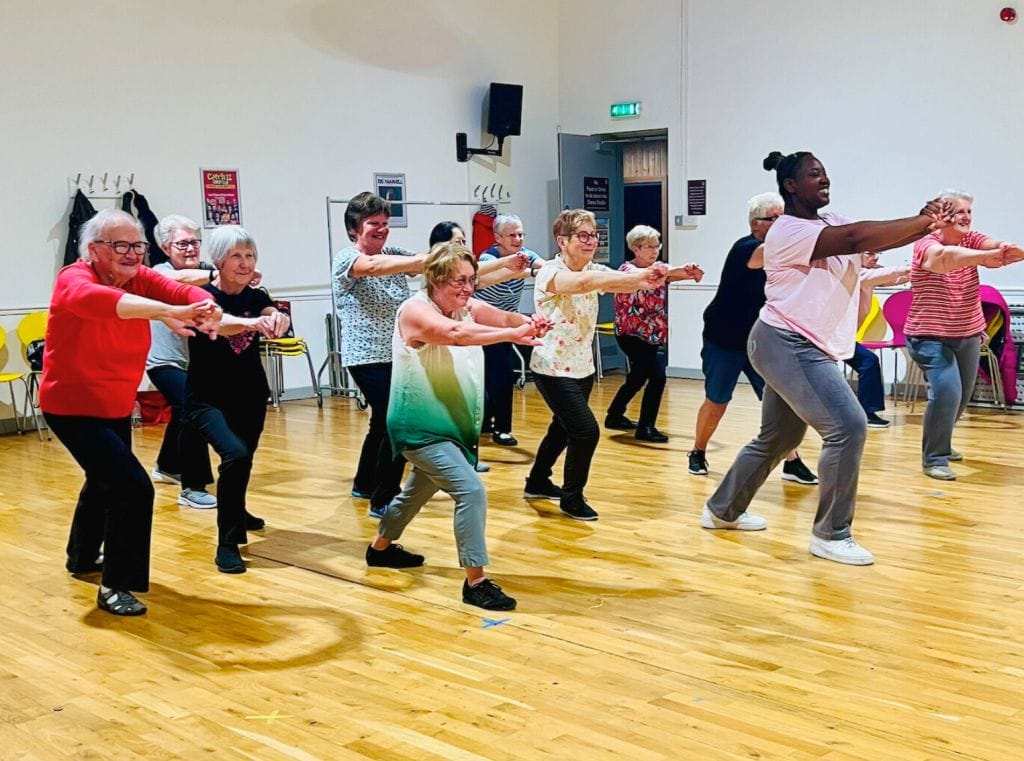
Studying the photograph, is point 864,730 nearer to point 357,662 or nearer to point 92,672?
point 357,662

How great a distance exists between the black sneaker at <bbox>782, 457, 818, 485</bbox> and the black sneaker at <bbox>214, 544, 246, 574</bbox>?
9.67 feet

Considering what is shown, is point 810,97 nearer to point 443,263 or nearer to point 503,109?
point 503,109

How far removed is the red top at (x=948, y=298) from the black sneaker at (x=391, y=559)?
10.3 feet

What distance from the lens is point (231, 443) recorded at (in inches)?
185

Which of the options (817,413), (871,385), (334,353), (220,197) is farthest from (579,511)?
(220,197)

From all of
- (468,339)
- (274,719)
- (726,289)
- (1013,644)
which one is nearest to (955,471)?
(726,289)

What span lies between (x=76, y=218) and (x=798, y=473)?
5.44m

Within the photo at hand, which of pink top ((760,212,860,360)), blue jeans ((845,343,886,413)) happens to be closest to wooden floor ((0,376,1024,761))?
pink top ((760,212,860,360))

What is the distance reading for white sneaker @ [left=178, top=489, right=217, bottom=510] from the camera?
5.95m

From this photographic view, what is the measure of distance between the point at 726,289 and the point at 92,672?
144 inches

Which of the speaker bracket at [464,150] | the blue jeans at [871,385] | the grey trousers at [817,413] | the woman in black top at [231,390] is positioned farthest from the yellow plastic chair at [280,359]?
the grey trousers at [817,413]

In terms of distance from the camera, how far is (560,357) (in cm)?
531

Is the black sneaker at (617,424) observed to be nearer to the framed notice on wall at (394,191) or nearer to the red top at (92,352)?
the framed notice on wall at (394,191)

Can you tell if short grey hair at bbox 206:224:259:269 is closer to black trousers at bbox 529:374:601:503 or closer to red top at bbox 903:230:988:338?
black trousers at bbox 529:374:601:503
